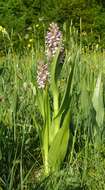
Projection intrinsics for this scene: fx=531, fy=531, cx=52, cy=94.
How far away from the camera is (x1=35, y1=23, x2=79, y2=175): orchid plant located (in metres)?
2.25

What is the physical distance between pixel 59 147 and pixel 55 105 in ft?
0.61

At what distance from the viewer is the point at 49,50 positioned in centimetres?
229

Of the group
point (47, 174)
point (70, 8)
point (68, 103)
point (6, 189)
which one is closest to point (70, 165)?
point (47, 174)

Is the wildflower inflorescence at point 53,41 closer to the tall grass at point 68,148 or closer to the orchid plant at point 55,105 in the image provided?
the orchid plant at point 55,105

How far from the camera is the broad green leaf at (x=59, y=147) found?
227 cm

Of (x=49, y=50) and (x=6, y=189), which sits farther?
(x=49, y=50)

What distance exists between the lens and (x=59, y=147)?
90.7 inches

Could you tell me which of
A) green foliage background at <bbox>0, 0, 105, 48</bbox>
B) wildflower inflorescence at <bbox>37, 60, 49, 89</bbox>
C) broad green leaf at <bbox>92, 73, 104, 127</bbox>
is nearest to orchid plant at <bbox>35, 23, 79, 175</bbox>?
wildflower inflorescence at <bbox>37, 60, 49, 89</bbox>

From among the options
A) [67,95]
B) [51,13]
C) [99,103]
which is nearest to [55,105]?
[67,95]

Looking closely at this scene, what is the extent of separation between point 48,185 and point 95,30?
24.1 ft

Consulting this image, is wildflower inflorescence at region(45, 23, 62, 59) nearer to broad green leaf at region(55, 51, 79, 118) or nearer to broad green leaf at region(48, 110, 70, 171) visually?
broad green leaf at region(55, 51, 79, 118)

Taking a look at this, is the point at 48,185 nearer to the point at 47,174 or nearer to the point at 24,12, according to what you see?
the point at 47,174

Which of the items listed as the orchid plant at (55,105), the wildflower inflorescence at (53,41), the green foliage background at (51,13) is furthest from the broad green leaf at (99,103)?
the green foliage background at (51,13)

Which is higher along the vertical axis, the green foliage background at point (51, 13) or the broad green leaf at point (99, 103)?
the broad green leaf at point (99, 103)
